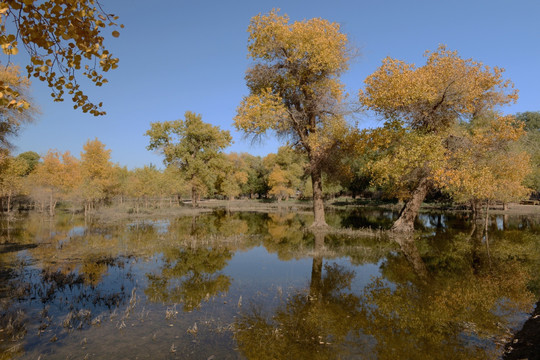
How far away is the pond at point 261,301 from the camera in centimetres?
659

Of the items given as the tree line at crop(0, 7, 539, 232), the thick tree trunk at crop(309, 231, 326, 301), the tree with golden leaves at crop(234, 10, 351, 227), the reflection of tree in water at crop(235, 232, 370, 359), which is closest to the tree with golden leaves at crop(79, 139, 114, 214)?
the tree line at crop(0, 7, 539, 232)

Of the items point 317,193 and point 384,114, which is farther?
point 317,193

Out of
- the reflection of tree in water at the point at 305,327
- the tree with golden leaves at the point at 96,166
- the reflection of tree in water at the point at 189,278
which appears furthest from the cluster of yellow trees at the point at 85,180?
the reflection of tree in water at the point at 305,327

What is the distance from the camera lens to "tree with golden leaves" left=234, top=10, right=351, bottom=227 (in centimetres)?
2131

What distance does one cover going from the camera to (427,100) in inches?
794

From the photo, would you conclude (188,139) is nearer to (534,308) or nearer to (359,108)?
(359,108)

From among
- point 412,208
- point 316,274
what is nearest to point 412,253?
point 316,274

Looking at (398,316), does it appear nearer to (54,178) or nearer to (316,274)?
(316,274)

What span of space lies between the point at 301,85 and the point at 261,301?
17.7 metres

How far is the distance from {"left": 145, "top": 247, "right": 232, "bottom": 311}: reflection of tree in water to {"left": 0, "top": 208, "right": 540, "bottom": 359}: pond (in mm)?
46

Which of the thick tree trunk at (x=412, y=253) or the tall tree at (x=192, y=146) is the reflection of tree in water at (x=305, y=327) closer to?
the thick tree trunk at (x=412, y=253)

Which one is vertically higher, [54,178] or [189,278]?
[54,178]

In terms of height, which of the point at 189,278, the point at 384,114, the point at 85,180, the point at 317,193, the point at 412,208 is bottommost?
the point at 189,278

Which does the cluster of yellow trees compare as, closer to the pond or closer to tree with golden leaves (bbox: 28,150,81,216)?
tree with golden leaves (bbox: 28,150,81,216)
